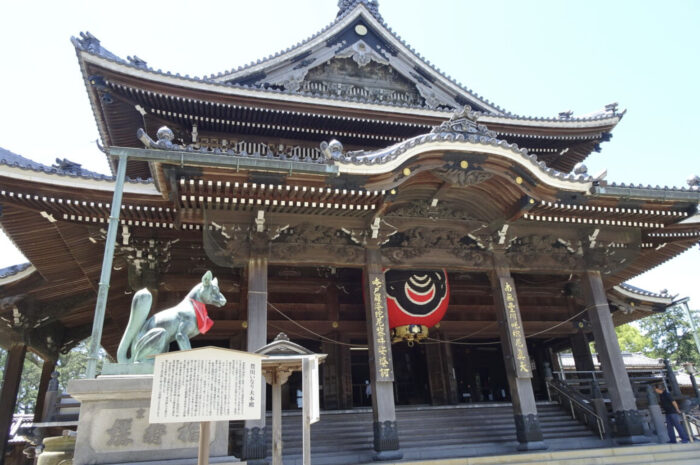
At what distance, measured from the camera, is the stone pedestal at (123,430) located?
532 centimetres

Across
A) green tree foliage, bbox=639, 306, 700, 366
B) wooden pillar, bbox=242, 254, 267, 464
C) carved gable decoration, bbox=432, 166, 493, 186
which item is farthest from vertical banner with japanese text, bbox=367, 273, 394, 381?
green tree foliage, bbox=639, 306, 700, 366

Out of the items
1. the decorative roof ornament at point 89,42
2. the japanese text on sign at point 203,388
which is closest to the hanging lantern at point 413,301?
the japanese text on sign at point 203,388

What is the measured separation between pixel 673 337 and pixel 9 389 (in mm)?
40694

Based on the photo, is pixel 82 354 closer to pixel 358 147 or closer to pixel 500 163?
pixel 358 147

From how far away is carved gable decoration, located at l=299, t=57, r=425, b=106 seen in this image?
12688 millimetres

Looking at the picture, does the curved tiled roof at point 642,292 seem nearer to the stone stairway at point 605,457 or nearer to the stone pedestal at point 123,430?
the stone stairway at point 605,457

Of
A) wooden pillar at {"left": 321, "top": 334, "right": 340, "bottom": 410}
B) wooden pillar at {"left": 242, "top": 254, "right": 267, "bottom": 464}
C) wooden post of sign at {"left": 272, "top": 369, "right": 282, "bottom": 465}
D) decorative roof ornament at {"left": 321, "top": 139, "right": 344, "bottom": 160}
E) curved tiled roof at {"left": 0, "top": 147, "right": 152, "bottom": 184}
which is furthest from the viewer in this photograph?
wooden pillar at {"left": 321, "top": 334, "right": 340, "bottom": 410}

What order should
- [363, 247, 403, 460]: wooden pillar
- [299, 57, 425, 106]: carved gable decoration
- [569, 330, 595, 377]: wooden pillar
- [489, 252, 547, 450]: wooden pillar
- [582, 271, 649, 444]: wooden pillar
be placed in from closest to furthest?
[363, 247, 403, 460]: wooden pillar < [489, 252, 547, 450]: wooden pillar < [582, 271, 649, 444]: wooden pillar < [299, 57, 425, 106]: carved gable decoration < [569, 330, 595, 377]: wooden pillar

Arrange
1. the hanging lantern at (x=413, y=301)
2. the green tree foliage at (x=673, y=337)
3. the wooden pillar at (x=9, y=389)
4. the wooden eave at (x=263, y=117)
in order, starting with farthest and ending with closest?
the green tree foliage at (x=673, y=337) < the wooden pillar at (x=9, y=389) < the wooden eave at (x=263, y=117) < the hanging lantern at (x=413, y=301)

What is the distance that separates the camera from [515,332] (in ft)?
30.1

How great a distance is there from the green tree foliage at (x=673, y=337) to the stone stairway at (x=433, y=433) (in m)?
29.5

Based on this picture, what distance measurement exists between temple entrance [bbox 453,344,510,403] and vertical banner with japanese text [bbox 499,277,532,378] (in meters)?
4.54

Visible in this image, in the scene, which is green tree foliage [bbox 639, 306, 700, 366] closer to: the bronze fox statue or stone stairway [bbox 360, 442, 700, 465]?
stone stairway [bbox 360, 442, 700, 465]

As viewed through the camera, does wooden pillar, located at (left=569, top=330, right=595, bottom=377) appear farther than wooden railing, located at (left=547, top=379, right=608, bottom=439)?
Yes
